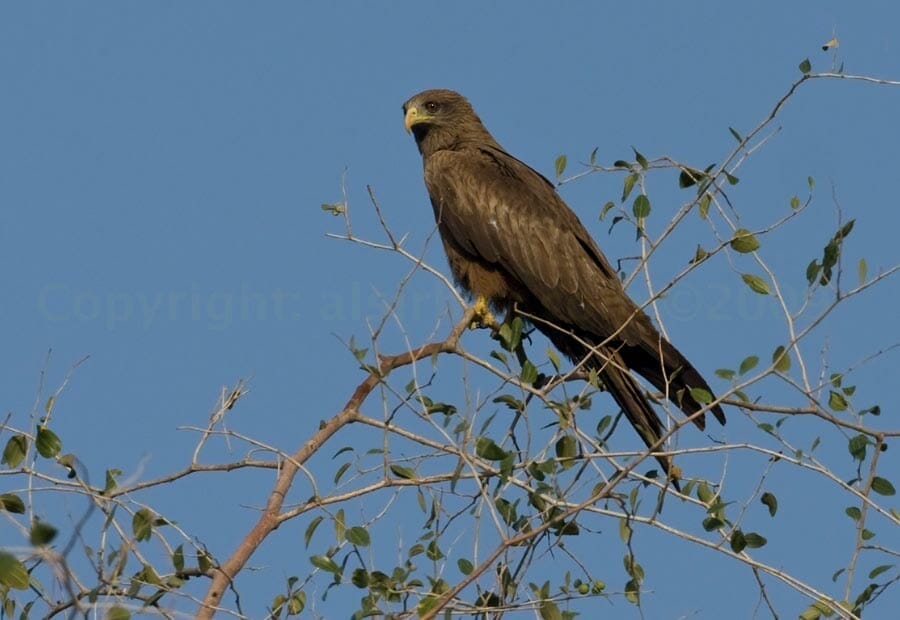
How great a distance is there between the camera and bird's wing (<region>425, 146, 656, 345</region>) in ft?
23.5

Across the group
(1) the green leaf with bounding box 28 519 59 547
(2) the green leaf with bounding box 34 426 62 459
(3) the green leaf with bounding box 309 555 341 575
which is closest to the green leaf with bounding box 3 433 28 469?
(2) the green leaf with bounding box 34 426 62 459

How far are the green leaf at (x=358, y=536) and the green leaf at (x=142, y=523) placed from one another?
0.64 m

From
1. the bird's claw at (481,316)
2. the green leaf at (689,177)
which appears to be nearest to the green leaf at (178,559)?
the green leaf at (689,177)

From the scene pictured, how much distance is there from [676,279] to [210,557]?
2030 mm

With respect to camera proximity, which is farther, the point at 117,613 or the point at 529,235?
the point at 529,235

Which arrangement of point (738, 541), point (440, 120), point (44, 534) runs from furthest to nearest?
point (440, 120) → point (738, 541) → point (44, 534)

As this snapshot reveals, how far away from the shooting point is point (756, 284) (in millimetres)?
4754

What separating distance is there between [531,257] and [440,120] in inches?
63.2

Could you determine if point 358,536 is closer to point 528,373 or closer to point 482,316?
point 528,373

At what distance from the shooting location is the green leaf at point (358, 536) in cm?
415

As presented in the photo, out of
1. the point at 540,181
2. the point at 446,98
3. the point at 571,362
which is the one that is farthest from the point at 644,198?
the point at 446,98

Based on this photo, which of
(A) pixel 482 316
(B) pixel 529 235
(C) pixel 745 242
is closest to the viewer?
(C) pixel 745 242

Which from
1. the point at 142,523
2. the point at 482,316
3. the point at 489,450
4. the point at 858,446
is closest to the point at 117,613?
the point at 142,523

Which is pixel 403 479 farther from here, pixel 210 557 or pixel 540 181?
pixel 540 181
